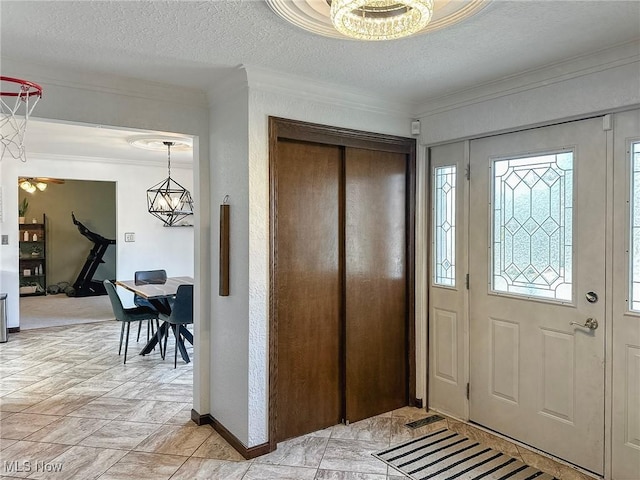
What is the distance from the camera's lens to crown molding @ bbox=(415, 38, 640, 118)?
2.32 metres

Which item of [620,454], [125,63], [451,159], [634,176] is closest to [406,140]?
[451,159]

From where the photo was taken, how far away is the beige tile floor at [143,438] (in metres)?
2.60

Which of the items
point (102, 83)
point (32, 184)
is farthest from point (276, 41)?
point (32, 184)

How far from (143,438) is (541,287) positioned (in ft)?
9.08

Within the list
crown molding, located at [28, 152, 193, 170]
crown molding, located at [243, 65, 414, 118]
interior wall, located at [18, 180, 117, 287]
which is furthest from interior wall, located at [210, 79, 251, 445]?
interior wall, located at [18, 180, 117, 287]

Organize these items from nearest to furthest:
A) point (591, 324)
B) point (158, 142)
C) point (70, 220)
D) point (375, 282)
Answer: point (591, 324)
point (375, 282)
point (158, 142)
point (70, 220)

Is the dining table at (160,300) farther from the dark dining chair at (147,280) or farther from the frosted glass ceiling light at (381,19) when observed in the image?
the frosted glass ceiling light at (381,19)

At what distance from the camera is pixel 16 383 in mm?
4059

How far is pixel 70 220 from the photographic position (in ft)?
32.1

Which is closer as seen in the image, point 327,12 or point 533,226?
point 327,12

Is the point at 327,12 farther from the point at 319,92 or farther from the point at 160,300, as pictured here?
the point at 160,300

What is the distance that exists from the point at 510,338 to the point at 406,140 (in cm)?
161

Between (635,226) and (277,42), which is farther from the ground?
(277,42)

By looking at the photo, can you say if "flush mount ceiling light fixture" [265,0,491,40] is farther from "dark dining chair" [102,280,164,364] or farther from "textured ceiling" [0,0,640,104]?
"dark dining chair" [102,280,164,364]
